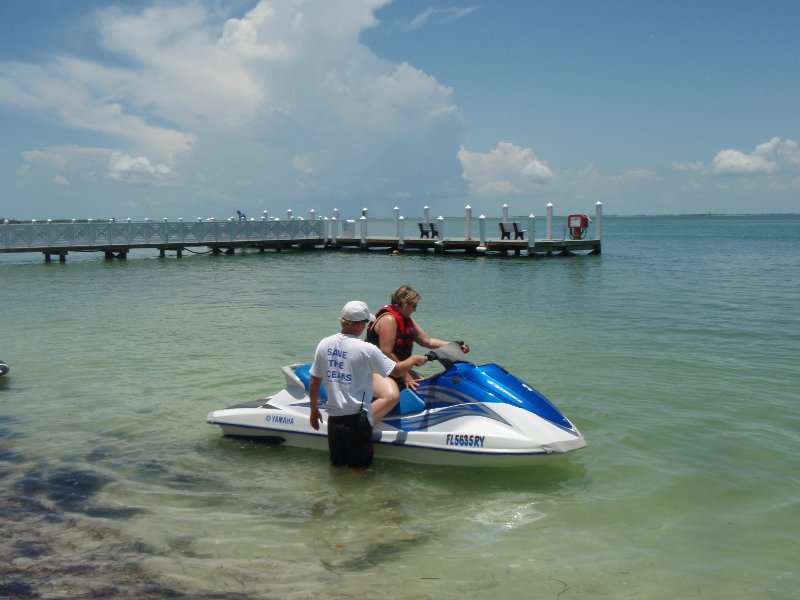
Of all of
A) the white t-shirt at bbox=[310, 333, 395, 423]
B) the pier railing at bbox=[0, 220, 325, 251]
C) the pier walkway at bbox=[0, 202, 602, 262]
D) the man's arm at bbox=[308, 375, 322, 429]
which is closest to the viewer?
the white t-shirt at bbox=[310, 333, 395, 423]

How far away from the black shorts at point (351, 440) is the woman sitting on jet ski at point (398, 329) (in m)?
0.52

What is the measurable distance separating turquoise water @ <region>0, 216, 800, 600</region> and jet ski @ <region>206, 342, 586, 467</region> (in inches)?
9.3

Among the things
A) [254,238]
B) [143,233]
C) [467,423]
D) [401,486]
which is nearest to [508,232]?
[254,238]

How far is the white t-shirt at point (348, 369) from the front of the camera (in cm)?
605

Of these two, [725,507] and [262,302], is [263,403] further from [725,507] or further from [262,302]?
[262,302]

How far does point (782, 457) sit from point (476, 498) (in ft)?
10.7

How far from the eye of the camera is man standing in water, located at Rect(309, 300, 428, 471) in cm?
607

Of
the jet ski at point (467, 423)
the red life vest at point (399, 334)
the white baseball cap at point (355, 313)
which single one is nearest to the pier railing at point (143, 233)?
the jet ski at point (467, 423)

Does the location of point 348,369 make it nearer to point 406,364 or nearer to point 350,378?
point 350,378

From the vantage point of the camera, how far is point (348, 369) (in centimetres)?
608

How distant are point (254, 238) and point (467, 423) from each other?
140 ft

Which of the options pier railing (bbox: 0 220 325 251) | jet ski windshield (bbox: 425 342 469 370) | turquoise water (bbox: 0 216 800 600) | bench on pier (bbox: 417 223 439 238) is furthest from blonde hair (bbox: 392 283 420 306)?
bench on pier (bbox: 417 223 439 238)

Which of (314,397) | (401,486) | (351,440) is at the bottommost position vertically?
(401,486)

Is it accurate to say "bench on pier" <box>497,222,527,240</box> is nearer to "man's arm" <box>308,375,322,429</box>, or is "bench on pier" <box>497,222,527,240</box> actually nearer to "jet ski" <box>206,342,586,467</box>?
"jet ski" <box>206,342,586,467</box>
